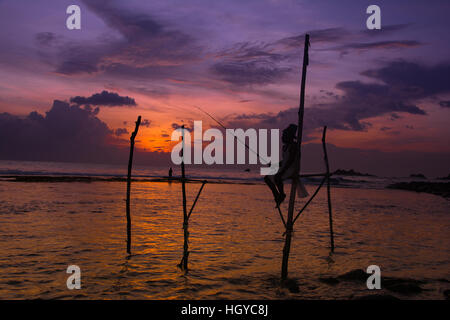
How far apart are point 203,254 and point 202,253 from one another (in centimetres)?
13

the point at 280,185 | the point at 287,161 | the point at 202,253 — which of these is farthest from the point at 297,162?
the point at 202,253

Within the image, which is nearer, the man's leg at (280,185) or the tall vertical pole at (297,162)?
the man's leg at (280,185)

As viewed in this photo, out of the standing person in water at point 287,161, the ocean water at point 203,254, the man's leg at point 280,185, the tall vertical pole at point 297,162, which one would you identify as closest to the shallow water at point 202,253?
the ocean water at point 203,254

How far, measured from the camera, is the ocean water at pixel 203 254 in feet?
26.1

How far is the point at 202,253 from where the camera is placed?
36.9ft

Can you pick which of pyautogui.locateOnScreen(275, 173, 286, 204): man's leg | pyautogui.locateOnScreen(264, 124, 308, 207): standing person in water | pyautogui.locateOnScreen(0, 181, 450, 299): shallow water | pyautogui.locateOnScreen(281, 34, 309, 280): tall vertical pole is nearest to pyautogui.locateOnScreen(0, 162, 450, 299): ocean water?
pyautogui.locateOnScreen(0, 181, 450, 299): shallow water

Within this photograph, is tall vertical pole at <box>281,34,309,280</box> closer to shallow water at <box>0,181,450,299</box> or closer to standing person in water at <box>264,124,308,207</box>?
standing person in water at <box>264,124,308,207</box>

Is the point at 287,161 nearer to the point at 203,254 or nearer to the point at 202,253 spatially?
the point at 203,254

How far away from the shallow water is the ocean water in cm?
3

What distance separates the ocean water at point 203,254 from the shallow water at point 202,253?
0.03 meters

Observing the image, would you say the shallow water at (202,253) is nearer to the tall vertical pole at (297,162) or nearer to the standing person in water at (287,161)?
the tall vertical pole at (297,162)

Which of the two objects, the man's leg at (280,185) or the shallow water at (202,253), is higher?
the man's leg at (280,185)

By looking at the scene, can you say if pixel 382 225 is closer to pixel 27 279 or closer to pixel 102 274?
pixel 102 274
